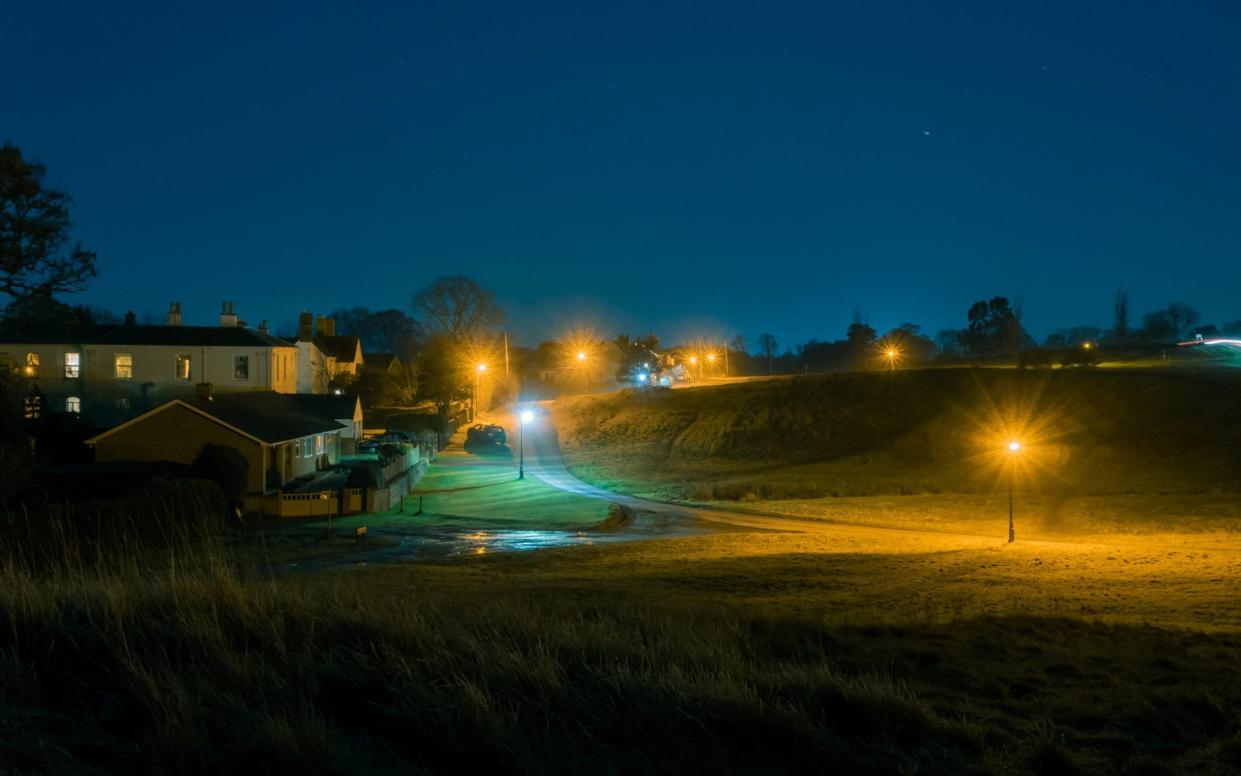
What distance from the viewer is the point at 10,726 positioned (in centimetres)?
528

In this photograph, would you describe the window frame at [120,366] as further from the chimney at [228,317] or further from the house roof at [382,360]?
the house roof at [382,360]

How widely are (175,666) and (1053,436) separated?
208ft

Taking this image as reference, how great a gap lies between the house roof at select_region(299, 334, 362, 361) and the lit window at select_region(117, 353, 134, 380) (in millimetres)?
27065

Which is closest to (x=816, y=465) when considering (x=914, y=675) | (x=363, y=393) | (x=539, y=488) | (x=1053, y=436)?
(x=1053, y=436)

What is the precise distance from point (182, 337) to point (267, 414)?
59.1 ft

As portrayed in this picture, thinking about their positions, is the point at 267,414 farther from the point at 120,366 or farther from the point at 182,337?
the point at 120,366

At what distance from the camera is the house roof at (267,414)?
129ft

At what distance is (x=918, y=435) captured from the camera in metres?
63.9

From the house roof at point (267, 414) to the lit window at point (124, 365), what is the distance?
1061cm

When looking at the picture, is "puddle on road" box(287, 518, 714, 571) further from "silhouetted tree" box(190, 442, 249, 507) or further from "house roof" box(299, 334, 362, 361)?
"house roof" box(299, 334, 362, 361)

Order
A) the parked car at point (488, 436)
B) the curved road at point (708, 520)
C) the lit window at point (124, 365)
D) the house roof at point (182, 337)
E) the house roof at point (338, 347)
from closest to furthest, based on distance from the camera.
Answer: the curved road at point (708, 520)
the lit window at point (124, 365)
the house roof at point (182, 337)
the parked car at point (488, 436)
the house roof at point (338, 347)

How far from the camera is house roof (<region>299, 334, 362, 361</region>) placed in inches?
3355

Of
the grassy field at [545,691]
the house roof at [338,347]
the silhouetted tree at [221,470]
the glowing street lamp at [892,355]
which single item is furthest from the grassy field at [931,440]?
the glowing street lamp at [892,355]

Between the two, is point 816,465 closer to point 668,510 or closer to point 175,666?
point 668,510
